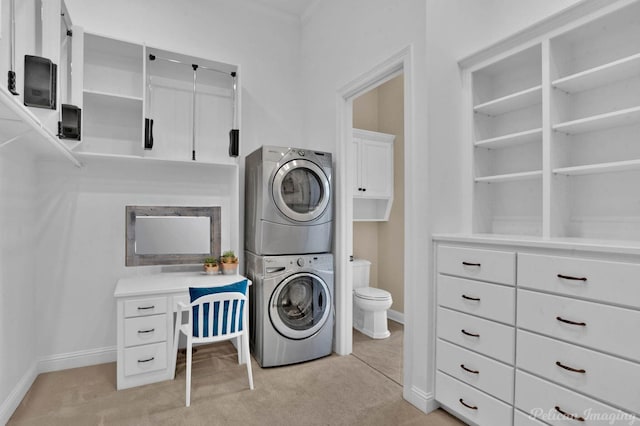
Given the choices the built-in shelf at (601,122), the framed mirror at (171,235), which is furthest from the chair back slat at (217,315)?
the built-in shelf at (601,122)

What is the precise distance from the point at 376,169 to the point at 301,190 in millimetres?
1395

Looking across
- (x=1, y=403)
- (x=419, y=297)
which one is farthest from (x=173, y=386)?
(x=419, y=297)

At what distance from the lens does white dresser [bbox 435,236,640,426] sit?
1351mm

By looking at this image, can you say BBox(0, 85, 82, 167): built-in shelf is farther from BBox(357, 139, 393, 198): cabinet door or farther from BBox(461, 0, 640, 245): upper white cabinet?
BBox(357, 139, 393, 198): cabinet door

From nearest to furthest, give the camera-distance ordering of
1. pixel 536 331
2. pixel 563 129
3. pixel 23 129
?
pixel 536 331
pixel 23 129
pixel 563 129

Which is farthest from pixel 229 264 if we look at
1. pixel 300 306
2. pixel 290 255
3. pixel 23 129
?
pixel 23 129

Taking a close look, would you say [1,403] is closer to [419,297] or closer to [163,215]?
[163,215]

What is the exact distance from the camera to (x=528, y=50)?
200 centimetres

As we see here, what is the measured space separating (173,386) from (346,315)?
4.81 feet

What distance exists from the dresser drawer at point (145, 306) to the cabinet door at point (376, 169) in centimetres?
229

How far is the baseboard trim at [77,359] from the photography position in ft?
8.63

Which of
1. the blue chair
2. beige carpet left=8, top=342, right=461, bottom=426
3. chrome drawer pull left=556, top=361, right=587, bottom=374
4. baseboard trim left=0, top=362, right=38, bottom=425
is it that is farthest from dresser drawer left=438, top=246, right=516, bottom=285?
baseboard trim left=0, top=362, right=38, bottom=425

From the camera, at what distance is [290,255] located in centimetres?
284

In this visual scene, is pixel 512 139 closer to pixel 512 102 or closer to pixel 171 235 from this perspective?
pixel 512 102
